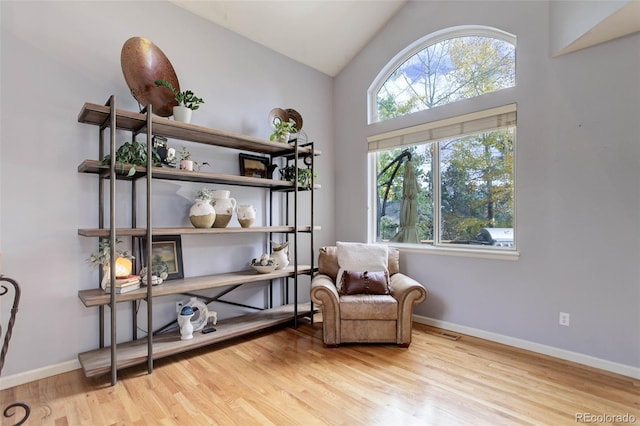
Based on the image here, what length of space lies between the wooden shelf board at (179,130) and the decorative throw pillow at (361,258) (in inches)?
44.5

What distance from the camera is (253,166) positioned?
11.1 ft

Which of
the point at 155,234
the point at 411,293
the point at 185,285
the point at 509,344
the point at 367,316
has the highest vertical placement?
the point at 155,234

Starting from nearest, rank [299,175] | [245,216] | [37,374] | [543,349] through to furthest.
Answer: [37,374]
[543,349]
[245,216]
[299,175]

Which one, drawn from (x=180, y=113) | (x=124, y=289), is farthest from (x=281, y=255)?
(x=180, y=113)

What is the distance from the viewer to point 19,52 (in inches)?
86.7

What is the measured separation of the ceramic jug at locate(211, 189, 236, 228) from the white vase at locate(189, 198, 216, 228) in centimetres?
11

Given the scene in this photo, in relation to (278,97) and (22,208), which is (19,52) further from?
(278,97)

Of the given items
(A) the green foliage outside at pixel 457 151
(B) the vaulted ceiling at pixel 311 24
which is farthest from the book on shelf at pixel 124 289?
(A) the green foliage outside at pixel 457 151

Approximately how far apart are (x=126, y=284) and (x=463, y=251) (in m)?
2.97

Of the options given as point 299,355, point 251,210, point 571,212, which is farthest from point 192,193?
point 571,212

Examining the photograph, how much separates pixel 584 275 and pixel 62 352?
4043mm

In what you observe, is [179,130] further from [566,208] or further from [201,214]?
[566,208]

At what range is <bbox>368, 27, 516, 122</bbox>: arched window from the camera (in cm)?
307

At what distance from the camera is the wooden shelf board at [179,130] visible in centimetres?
224
